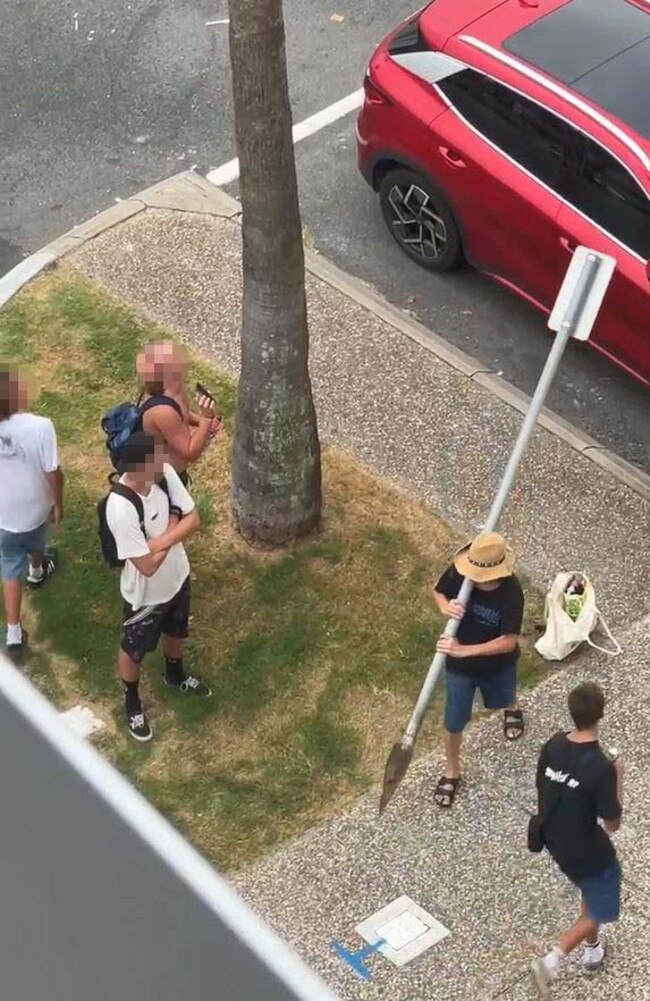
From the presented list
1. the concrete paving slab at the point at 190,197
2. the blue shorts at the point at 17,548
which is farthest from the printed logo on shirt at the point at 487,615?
the concrete paving slab at the point at 190,197

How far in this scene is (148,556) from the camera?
580 centimetres

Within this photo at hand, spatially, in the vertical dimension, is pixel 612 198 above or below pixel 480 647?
above

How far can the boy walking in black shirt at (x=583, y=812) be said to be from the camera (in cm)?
495

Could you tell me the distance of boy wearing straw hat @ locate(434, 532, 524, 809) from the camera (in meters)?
5.53

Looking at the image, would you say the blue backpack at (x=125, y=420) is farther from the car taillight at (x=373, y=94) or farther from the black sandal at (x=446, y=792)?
the car taillight at (x=373, y=94)

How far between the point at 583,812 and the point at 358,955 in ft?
4.12

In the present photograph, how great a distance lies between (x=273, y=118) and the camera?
6164 millimetres

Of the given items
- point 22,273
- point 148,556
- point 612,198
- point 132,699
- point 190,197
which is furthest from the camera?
point 190,197

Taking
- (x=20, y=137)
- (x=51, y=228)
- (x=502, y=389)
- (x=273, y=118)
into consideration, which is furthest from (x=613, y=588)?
(x=20, y=137)

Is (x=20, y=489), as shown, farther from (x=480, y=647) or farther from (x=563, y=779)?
(x=563, y=779)

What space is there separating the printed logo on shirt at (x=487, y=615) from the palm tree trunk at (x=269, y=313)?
1.73m

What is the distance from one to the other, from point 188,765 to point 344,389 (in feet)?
9.10

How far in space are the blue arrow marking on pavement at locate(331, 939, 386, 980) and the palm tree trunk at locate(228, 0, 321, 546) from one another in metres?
2.30

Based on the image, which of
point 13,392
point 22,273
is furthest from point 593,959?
point 22,273
